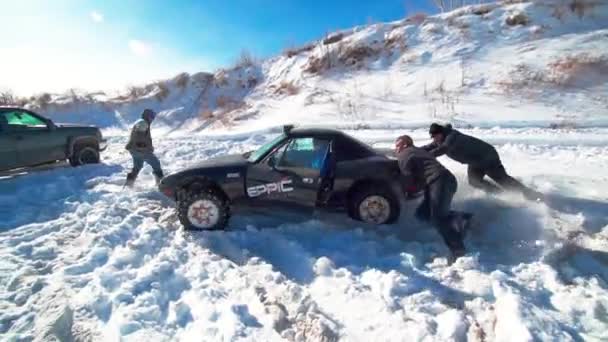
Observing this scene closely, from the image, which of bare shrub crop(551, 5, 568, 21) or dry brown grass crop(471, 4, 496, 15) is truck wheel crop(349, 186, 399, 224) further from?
dry brown grass crop(471, 4, 496, 15)

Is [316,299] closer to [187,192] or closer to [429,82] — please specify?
[187,192]

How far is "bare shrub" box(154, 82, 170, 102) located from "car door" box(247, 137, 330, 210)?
21257 mm

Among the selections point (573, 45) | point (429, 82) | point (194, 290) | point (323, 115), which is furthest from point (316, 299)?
point (573, 45)

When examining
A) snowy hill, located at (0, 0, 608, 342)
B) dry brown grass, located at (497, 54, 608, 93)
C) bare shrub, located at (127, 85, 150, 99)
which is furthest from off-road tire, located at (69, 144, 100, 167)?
bare shrub, located at (127, 85, 150, 99)

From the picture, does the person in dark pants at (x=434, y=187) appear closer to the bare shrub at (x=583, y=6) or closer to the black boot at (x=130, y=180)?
the black boot at (x=130, y=180)

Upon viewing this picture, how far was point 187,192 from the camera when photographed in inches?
183

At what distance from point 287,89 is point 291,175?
14.5 metres

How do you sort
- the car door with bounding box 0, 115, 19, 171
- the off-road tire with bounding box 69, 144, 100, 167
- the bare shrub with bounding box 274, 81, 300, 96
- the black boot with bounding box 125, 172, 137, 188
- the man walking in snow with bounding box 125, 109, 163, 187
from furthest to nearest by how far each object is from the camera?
the bare shrub with bounding box 274, 81, 300, 96
the off-road tire with bounding box 69, 144, 100, 167
the car door with bounding box 0, 115, 19, 171
the black boot with bounding box 125, 172, 137, 188
the man walking in snow with bounding box 125, 109, 163, 187

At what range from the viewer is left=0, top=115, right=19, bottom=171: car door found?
280 inches

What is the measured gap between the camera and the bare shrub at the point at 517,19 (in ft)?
53.3

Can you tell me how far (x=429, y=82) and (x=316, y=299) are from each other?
43.8 ft

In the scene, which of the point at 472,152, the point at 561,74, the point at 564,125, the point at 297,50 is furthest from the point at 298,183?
the point at 297,50

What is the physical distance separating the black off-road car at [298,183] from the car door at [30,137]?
4956 millimetres

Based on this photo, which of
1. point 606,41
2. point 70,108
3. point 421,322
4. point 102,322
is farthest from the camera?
point 70,108
